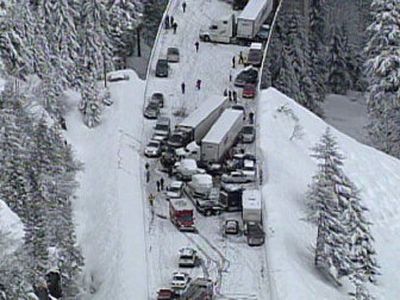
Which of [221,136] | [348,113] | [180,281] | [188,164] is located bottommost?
[348,113]

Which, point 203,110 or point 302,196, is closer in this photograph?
point 302,196

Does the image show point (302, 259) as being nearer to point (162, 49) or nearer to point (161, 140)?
point (161, 140)

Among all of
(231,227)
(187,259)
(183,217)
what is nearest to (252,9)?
(183,217)

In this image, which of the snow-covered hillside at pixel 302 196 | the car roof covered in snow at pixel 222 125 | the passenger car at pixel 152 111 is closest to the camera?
the snow-covered hillside at pixel 302 196

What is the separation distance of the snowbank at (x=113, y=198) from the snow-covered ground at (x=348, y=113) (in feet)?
87.3

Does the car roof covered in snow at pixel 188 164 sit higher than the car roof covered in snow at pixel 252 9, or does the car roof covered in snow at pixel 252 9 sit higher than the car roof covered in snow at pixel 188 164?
the car roof covered in snow at pixel 252 9

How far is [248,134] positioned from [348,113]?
33.8m

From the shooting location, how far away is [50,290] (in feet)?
166

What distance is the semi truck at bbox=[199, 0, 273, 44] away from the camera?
81000mm

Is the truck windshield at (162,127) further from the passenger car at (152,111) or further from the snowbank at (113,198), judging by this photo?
the passenger car at (152,111)

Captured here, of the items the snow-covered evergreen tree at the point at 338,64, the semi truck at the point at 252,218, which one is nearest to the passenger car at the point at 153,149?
the semi truck at the point at 252,218

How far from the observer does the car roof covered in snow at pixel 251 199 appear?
5809 cm

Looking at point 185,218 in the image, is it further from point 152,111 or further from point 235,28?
point 235,28

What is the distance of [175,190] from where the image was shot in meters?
61.3
